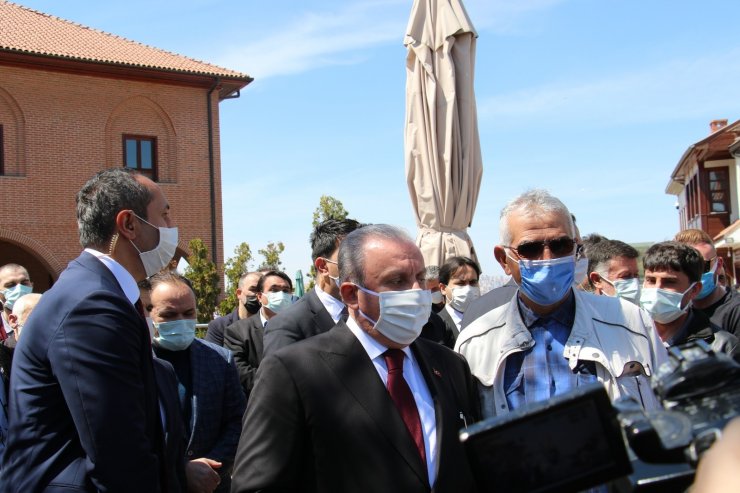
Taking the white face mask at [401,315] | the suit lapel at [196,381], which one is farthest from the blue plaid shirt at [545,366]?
the suit lapel at [196,381]

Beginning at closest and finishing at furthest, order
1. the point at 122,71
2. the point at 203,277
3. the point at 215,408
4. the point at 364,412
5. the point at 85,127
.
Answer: the point at 364,412 → the point at 215,408 → the point at 203,277 → the point at 85,127 → the point at 122,71

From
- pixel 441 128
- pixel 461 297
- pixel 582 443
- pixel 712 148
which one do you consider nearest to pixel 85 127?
pixel 441 128

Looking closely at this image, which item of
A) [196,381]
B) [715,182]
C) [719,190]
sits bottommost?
[196,381]

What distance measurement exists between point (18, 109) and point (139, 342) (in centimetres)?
2437

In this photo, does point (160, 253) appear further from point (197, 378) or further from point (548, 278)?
point (548, 278)

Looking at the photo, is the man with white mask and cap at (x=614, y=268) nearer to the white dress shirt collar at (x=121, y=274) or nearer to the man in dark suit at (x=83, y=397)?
the white dress shirt collar at (x=121, y=274)

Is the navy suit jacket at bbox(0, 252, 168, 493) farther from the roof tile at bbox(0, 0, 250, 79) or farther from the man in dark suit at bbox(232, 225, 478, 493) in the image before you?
the roof tile at bbox(0, 0, 250, 79)

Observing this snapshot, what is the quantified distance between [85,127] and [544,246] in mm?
24564

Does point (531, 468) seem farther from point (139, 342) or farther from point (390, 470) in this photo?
point (139, 342)

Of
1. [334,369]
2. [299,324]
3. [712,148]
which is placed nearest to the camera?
[334,369]

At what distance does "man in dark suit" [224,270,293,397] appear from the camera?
6492 millimetres

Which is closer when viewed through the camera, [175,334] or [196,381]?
[196,381]

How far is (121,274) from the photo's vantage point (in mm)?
3166

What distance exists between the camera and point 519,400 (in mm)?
3088
